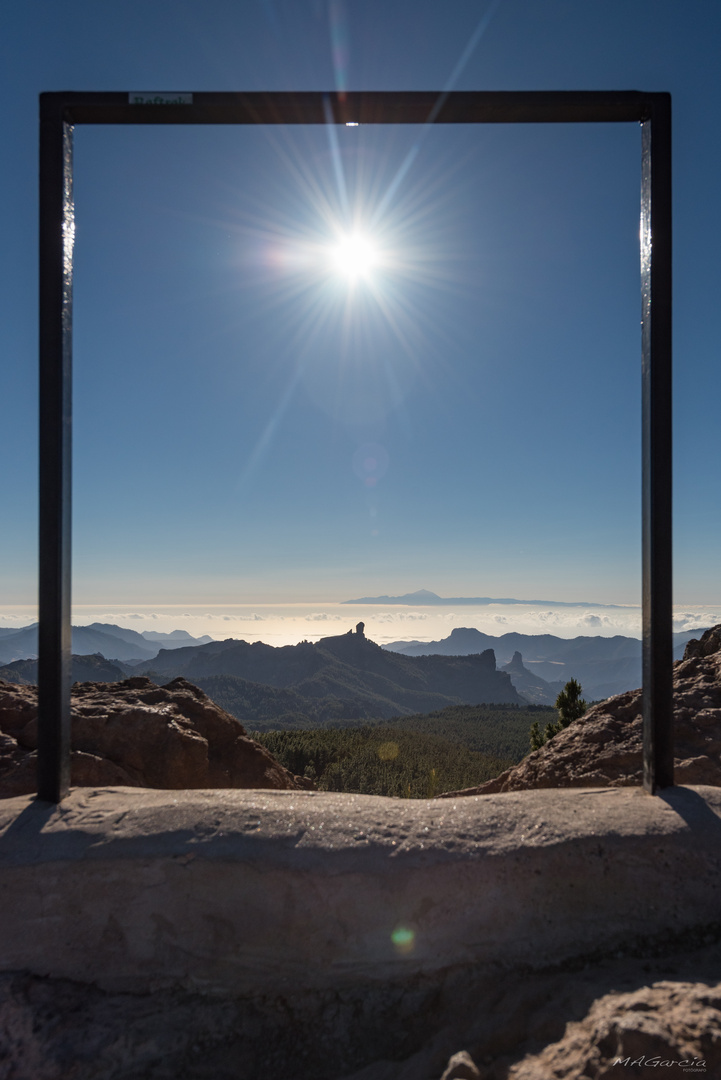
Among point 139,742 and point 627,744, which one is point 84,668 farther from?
point 627,744

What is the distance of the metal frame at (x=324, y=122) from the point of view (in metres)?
2.71

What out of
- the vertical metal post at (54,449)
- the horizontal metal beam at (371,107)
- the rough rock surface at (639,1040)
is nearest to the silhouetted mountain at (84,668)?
the vertical metal post at (54,449)

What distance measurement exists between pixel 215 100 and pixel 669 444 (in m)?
3.12

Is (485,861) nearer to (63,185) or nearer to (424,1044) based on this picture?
(424,1044)

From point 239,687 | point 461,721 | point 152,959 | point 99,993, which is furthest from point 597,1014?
point 239,687

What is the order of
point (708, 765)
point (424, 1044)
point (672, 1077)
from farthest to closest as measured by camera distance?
1. point (708, 765)
2. point (424, 1044)
3. point (672, 1077)

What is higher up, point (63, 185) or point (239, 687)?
point (63, 185)

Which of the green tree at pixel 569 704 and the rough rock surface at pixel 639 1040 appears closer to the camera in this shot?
the rough rock surface at pixel 639 1040

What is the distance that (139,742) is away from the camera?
4496 mm

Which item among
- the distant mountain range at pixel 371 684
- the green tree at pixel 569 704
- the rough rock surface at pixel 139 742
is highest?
the rough rock surface at pixel 139 742

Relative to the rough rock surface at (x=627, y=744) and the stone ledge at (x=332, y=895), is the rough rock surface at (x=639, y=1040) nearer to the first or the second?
the stone ledge at (x=332, y=895)

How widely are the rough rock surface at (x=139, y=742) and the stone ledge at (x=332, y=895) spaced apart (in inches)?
68.5

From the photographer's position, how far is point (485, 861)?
2.26 metres

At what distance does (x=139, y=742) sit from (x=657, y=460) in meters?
4.43
